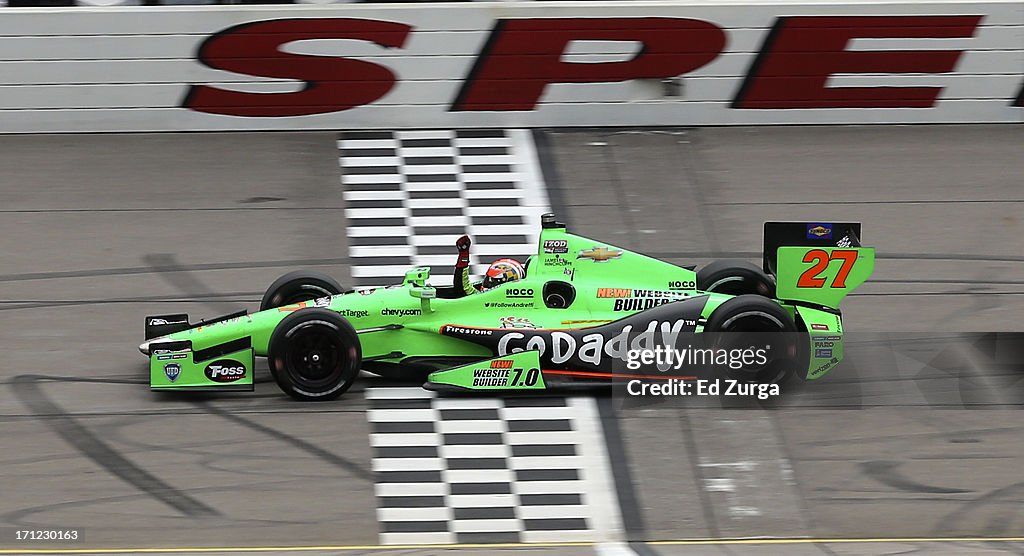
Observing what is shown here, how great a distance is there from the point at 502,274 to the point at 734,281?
182 cm

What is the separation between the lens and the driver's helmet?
34.4ft

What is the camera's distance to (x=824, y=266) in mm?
10430

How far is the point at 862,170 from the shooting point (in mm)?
15727

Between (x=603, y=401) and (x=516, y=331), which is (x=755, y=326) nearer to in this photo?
(x=603, y=401)

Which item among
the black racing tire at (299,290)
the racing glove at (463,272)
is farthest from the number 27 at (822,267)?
the black racing tire at (299,290)

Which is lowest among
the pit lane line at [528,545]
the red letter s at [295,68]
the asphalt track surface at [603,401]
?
the pit lane line at [528,545]

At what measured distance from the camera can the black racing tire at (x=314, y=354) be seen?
33.0 ft

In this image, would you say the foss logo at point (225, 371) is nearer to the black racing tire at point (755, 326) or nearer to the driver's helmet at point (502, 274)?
the driver's helmet at point (502, 274)

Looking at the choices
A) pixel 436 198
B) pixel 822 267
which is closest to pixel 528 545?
pixel 822 267

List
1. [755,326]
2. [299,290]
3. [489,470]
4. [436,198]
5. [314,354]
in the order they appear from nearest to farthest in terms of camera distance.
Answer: [489,470] → [755,326] → [314,354] → [299,290] → [436,198]

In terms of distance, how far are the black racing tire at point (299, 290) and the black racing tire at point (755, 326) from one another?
284 centimetres

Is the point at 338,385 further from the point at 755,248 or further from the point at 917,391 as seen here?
the point at 755,248

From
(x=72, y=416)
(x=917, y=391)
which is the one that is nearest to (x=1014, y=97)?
(x=917, y=391)

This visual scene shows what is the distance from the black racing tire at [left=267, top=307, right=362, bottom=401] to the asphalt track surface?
16 cm
